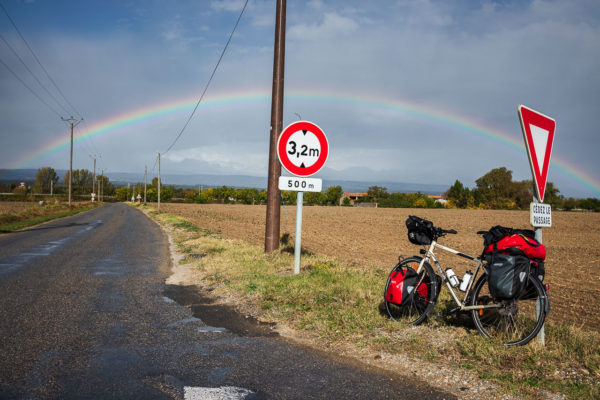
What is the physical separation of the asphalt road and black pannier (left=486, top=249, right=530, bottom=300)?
123 cm

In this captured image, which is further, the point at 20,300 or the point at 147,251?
the point at 147,251

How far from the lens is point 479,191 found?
116 metres

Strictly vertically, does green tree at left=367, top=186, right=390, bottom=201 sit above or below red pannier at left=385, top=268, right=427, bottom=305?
above

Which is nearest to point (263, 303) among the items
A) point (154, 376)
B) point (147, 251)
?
point (154, 376)

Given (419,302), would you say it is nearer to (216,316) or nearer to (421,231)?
(421,231)

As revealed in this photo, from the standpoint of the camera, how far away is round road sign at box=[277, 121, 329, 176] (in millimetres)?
7430

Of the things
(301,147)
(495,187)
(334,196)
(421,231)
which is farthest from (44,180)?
(421,231)

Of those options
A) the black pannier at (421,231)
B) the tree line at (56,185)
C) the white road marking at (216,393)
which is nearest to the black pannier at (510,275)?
the black pannier at (421,231)

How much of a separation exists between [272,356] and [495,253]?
2.48m

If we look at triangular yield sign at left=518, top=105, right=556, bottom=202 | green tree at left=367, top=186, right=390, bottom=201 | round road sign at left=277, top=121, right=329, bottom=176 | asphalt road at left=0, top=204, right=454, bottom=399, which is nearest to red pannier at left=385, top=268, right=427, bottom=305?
asphalt road at left=0, top=204, right=454, bottom=399

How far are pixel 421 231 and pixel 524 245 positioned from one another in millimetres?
1216

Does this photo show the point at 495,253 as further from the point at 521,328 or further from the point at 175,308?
the point at 175,308

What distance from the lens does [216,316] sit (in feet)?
18.8

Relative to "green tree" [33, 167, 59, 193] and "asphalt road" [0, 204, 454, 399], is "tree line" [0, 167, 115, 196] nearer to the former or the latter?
"green tree" [33, 167, 59, 193]
